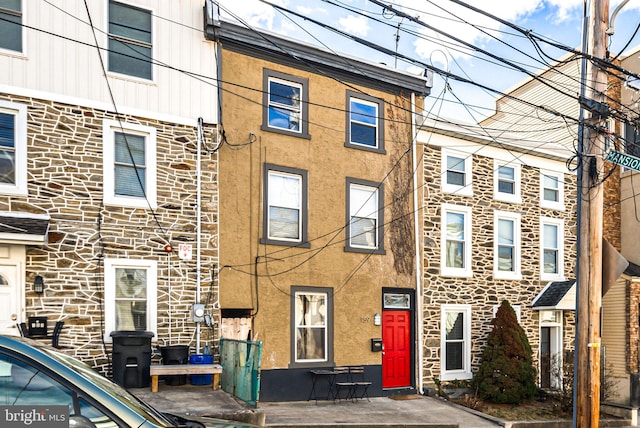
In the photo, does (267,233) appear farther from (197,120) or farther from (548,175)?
(548,175)

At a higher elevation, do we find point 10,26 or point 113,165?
point 10,26

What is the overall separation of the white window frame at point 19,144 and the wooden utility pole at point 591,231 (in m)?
10.2

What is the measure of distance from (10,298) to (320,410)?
693 cm

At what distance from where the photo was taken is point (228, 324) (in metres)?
14.4

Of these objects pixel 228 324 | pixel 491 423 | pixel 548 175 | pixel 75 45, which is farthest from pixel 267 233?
pixel 548 175

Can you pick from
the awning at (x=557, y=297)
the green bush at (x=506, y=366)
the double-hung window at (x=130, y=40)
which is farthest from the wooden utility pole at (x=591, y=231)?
the awning at (x=557, y=297)

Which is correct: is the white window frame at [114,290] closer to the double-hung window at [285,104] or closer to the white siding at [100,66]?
the white siding at [100,66]

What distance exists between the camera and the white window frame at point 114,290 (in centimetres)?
1251

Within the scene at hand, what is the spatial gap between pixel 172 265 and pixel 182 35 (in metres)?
5.18

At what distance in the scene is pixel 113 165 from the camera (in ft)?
42.3

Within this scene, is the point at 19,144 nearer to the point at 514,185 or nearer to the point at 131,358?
the point at 131,358

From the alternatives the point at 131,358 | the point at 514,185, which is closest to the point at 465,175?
the point at 514,185

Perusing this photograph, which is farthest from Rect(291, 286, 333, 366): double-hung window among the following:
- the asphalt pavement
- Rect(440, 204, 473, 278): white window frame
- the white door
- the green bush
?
the white door

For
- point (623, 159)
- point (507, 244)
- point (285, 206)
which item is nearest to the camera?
point (623, 159)
